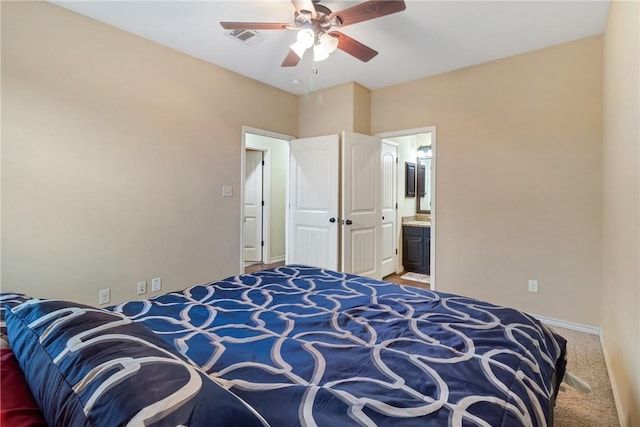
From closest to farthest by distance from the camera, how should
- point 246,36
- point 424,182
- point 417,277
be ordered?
point 246,36
point 417,277
point 424,182

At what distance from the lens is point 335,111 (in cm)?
414

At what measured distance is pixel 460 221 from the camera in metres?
3.50

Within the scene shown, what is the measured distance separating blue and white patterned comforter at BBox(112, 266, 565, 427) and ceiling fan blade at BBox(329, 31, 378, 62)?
6.14 feet

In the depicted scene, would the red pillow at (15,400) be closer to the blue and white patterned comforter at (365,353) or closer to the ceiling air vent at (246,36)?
the blue and white patterned comforter at (365,353)

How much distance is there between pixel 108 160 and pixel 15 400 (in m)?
2.51

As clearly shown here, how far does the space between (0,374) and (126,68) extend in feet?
9.29

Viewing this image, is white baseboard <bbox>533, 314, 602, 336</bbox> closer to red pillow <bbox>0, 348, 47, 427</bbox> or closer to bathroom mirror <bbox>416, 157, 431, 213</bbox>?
bathroom mirror <bbox>416, 157, 431, 213</bbox>

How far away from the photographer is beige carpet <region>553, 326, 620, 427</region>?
1.69 metres

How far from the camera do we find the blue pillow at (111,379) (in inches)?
21.8

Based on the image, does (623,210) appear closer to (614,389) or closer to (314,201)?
(614,389)

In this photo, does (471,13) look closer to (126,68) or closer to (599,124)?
(599,124)

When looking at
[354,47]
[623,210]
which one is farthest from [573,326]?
[354,47]

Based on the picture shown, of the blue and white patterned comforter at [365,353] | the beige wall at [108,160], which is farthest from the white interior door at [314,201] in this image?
Result: the blue and white patterned comforter at [365,353]

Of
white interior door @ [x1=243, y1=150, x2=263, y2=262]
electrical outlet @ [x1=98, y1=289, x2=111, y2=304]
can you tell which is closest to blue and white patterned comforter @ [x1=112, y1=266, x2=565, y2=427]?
electrical outlet @ [x1=98, y1=289, x2=111, y2=304]
